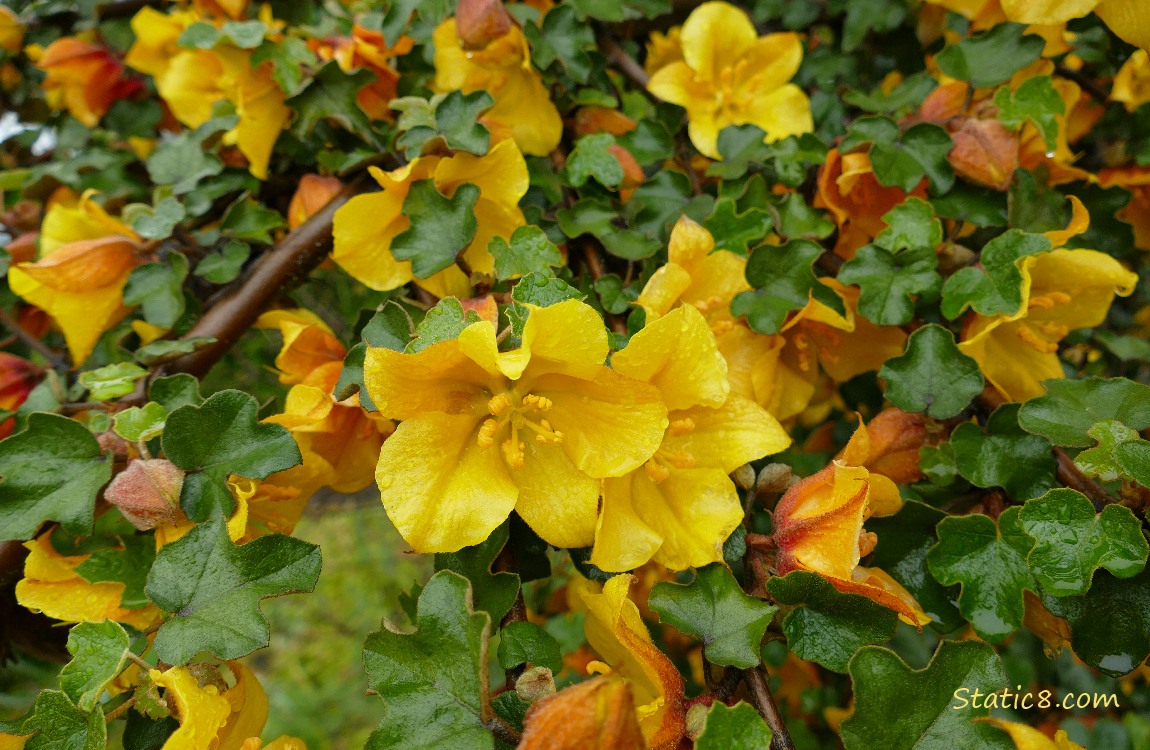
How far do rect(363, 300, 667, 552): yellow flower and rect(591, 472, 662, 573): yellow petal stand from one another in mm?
14

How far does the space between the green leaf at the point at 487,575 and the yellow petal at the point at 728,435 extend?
7.3 inches

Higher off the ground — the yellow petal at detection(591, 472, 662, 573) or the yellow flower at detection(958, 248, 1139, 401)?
the yellow flower at detection(958, 248, 1139, 401)

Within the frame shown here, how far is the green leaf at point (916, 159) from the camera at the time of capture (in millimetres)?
865

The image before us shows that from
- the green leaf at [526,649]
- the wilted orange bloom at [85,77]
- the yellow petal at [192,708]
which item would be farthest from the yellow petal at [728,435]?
the wilted orange bloom at [85,77]

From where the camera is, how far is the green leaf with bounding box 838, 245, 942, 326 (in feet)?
2.63

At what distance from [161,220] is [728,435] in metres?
0.71

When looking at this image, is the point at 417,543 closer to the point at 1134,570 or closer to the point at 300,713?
the point at 1134,570

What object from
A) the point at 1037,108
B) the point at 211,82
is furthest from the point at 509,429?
the point at 211,82

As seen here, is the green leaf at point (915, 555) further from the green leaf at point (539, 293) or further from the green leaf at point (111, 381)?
the green leaf at point (111, 381)

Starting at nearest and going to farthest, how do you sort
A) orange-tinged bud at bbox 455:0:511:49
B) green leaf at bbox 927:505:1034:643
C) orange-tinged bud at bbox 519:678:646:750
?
orange-tinged bud at bbox 519:678:646:750 < green leaf at bbox 927:505:1034:643 < orange-tinged bud at bbox 455:0:511:49

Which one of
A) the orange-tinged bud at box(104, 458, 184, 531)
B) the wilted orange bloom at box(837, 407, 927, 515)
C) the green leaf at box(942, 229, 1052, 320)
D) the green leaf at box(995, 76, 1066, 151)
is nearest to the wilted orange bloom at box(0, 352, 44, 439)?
the orange-tinged bud at box(104, 458, 184, 531)

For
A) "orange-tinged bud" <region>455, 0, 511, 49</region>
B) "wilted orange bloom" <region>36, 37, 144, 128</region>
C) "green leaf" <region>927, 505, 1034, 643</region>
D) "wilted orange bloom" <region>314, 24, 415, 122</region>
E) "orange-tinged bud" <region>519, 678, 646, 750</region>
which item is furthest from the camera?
"wilted orange bloom" <region>36, 37, 144, 128</region>

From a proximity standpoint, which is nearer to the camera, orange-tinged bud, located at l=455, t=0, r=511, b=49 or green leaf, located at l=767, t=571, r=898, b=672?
green leaf, located at l=767, t=571, r=898, b=672

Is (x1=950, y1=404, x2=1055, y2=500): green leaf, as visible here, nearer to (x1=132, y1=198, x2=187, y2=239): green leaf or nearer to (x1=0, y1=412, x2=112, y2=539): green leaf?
(x1=0, y1=412, x2=112, y2=539): green leaf
